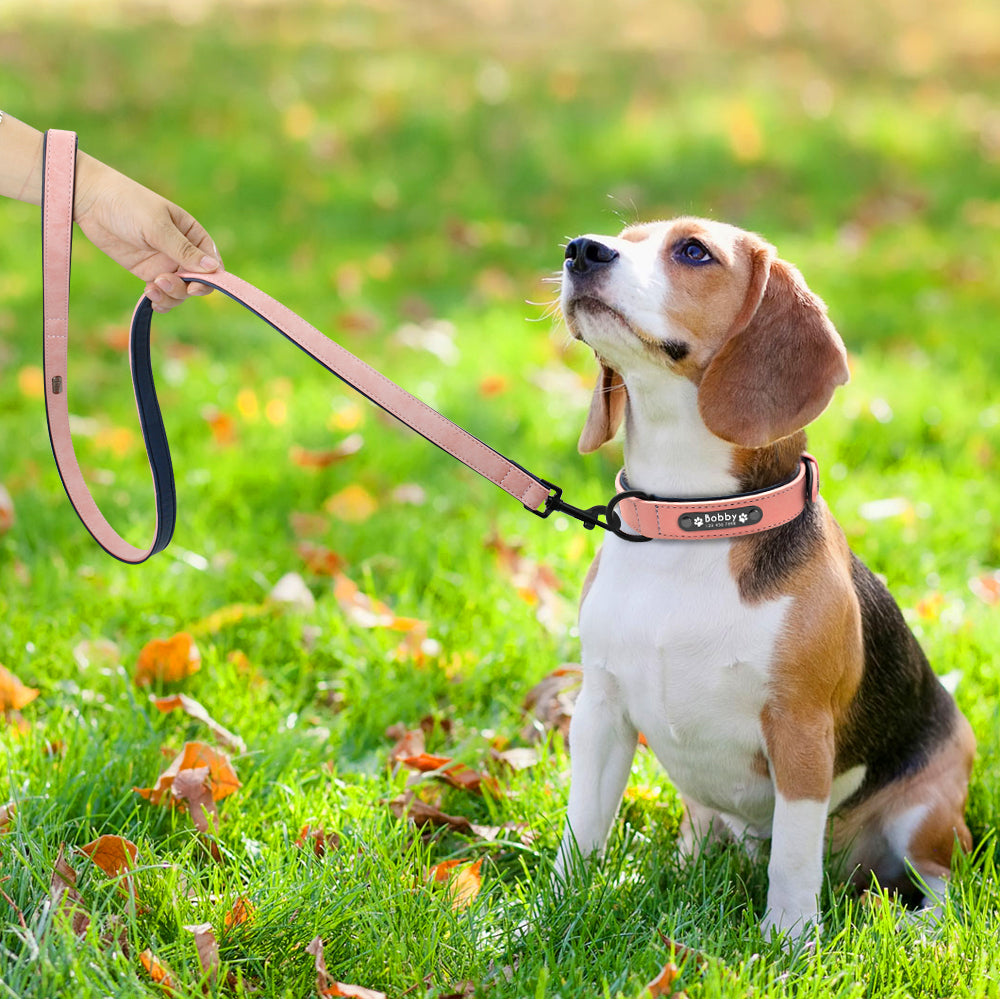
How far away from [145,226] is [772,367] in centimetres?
146

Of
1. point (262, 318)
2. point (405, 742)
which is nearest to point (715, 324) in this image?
point (262, 318)

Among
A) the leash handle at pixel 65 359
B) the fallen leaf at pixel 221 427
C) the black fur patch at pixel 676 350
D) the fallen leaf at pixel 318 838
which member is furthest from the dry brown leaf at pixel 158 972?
the fallen leaf at pixel 221 427

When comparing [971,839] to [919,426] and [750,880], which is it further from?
[919,426]

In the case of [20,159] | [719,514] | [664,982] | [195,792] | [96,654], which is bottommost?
[96,654]

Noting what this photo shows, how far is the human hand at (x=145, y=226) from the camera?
2.75 metres

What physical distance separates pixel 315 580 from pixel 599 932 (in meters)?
2.07

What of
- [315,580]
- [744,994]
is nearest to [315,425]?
[315,580]

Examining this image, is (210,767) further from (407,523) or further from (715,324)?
(407,523)

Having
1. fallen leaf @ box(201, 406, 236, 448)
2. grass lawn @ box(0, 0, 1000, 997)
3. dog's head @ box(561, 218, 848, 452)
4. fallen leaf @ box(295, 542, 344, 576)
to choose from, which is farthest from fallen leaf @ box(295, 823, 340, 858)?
fallen leaf @ box(201, 406, 236, 448)

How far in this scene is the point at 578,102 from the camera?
1173 centimetres

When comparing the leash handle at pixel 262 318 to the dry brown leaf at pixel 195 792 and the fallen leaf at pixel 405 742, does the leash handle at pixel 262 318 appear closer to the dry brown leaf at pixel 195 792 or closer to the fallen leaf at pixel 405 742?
the dry brown leaf at pixel 195 792

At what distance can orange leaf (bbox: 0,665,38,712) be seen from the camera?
325cm

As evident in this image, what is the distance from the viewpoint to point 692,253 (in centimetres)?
260

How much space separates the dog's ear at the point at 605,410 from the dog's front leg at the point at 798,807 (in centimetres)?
78
